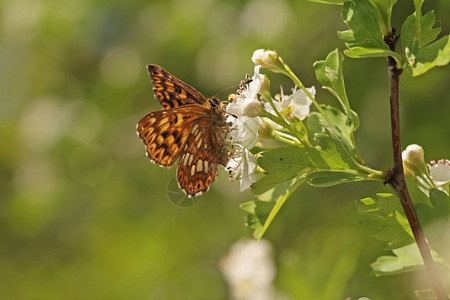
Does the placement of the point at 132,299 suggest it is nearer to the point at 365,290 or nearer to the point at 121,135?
the point at 121,135

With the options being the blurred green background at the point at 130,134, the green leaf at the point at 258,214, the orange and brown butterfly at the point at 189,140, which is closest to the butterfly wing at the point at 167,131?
the orange and brown butterfly at the point at 189,140

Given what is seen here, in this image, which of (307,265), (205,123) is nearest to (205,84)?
(307,265)

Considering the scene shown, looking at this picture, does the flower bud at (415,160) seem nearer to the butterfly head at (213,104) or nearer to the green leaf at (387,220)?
the green leaf at (387,220)

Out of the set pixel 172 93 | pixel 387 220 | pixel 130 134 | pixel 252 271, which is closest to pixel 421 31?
pixel 387 220

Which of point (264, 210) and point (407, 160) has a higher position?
point (264, 210)

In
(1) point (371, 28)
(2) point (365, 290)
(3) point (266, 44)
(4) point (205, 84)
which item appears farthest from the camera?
(4) point (205, 84)
